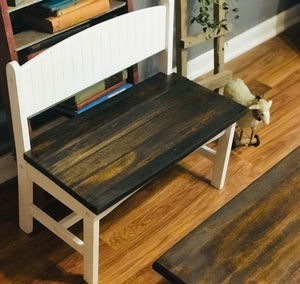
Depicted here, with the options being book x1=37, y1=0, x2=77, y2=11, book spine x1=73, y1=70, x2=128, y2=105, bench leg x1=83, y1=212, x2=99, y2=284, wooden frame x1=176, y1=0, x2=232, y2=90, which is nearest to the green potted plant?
wooden frame x1=176, y1=0, x2=232, y2=90

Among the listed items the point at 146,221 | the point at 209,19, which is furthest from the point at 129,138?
the point at 209,19

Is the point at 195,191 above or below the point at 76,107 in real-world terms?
below

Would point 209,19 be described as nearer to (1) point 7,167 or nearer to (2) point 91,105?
(2) point 91,105

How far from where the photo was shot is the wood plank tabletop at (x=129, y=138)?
145 centimetres

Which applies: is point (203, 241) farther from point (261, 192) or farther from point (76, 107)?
point (76, 107)

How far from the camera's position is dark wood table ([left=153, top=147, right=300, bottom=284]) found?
3.76 ft

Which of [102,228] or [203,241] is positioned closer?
[203,241]

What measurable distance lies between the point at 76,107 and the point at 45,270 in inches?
21.9

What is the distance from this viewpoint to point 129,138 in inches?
62.9

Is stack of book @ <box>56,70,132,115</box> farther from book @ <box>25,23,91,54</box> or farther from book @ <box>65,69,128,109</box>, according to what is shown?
book @ <box>25,23,91,54</box>

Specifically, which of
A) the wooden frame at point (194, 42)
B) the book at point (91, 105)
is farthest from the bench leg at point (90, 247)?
the wooden frame at point (194, 42)

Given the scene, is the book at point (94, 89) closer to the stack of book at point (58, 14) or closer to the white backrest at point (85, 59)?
the white backrest at point (85, 59)

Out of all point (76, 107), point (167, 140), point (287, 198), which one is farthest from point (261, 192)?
point (76, 107)

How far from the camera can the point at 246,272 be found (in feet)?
3.78
